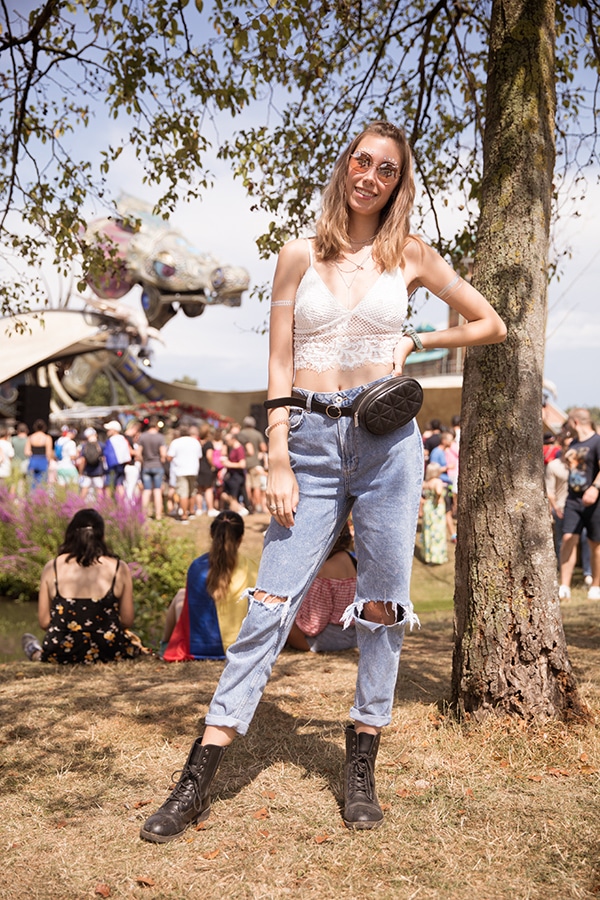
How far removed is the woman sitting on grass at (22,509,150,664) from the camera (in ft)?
18.3

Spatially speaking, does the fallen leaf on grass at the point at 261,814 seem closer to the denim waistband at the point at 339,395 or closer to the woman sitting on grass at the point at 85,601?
the denim waistband at the point at 339,395

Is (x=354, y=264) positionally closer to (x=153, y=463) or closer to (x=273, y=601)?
(x=273, y=601)

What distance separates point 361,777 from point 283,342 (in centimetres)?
146

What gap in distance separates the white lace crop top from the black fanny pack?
0.13m

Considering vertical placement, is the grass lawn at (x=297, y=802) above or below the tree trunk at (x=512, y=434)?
below

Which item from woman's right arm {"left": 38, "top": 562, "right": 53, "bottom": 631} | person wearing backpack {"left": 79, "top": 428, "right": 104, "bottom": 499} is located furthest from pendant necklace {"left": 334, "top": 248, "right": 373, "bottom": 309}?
person wearing backpack {"left": 79, "top": 428, "right": 104, "bottom": 499}

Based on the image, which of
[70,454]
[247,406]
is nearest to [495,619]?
[70,454]

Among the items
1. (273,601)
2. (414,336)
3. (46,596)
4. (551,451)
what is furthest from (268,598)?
(551,451)

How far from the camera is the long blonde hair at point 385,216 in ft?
9.02

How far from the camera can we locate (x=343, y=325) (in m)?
2.70

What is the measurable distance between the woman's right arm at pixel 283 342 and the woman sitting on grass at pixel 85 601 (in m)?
3.20

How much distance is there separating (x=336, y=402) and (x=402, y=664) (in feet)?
8.72

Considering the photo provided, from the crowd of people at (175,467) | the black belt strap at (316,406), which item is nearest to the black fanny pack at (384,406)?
the black belt strap at (316,406)

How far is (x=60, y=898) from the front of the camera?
89.5 inches
